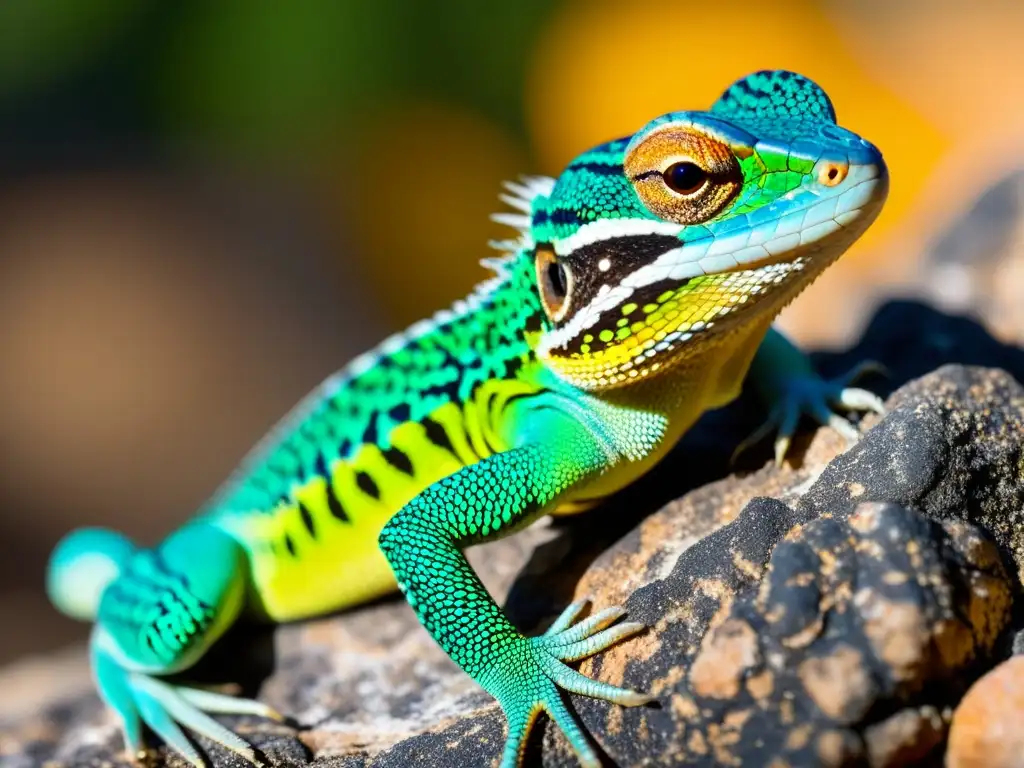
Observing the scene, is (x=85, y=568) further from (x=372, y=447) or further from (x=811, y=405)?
(x=811, y=405)

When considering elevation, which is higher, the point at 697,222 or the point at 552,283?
the point at 697,222

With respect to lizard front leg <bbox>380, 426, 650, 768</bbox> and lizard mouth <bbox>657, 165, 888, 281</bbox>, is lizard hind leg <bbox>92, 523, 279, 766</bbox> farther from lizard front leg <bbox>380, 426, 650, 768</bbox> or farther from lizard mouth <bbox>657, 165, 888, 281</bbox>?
lizard mouth <bbox>657, 165, 888, 281</bbox>

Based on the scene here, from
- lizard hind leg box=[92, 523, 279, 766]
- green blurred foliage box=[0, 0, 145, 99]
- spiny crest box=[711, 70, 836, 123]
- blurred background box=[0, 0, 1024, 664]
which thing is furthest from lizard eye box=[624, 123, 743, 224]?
green blurred foliage box=[0, 0, 145, 99]

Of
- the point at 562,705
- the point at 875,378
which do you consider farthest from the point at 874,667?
the point at 875,378

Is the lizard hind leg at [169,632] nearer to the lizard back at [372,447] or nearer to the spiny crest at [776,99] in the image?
the lizard back at [372,447]

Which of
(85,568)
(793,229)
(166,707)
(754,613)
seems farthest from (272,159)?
(754,613)

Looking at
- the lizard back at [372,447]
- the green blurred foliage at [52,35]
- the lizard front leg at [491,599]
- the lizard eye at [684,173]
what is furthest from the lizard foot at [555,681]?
the green blurred foliage at [52,35]

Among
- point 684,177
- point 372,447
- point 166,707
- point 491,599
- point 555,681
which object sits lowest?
point 166,707

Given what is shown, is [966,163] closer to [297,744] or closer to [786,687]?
[786,687]
